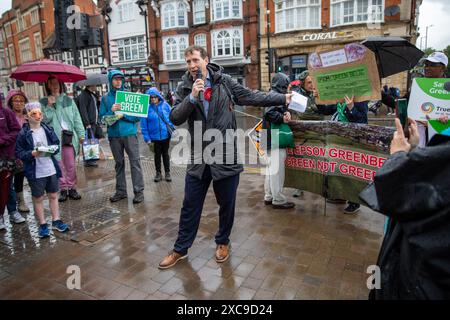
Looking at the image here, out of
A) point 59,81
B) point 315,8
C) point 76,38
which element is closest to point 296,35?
point 315,8

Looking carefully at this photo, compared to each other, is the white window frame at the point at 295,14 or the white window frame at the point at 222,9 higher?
the white window frame at the point at 222,9

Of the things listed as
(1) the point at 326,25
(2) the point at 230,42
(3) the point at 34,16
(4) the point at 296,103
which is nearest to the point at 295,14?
(1) the point at 326,25

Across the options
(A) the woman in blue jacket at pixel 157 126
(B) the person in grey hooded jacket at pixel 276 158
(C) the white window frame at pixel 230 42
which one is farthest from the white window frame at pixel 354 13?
(B) the person in grey hooded jacket at pixel 276 158

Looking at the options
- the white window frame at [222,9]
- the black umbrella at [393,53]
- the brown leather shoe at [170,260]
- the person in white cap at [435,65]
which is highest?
the white window frame at [222,9]

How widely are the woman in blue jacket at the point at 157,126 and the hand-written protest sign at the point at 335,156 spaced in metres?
2.76

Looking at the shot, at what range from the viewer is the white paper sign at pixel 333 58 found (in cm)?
375

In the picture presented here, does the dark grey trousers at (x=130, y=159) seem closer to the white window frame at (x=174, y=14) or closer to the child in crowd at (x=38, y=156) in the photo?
the child in crowd at (x=38, y=156)

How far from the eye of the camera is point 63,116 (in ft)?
18.2

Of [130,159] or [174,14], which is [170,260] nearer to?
[130,159]

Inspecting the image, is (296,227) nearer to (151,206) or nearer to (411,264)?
(151,206)

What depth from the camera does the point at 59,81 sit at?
5574 millimetres

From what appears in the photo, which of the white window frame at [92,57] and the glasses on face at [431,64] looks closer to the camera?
the glasses on face at [431,64]

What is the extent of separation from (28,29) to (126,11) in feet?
73.1
